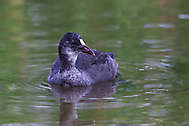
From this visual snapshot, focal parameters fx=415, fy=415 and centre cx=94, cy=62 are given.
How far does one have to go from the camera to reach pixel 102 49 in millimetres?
11023

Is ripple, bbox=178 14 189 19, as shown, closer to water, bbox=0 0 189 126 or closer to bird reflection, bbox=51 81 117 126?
water, bbox=0 0 189 126

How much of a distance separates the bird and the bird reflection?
0.15 meters

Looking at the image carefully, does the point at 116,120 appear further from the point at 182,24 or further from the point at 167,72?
the point at 182,24

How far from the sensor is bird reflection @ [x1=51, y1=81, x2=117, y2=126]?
6516 mm

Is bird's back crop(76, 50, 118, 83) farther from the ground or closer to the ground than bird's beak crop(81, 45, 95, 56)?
closer to the ground

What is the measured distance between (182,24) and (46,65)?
17.0ft

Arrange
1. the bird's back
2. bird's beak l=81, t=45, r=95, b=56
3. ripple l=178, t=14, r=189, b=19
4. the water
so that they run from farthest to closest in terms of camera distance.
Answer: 1. ripple l=178, t=14, r=189, b=19
2. the bird's back
3. bird's beak l=81, t=45, r=95, b=56
4. the water

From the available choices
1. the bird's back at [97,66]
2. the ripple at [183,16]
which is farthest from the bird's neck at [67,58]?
the ripple at [183,16]

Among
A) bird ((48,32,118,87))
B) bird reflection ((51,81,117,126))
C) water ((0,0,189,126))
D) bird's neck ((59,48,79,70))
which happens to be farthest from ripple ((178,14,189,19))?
bird's neck ((59,48,79,70))

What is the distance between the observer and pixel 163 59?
9.84m

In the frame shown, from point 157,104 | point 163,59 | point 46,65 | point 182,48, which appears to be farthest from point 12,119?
point 182,48

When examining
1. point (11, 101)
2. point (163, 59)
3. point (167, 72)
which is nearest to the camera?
point (11, 101)

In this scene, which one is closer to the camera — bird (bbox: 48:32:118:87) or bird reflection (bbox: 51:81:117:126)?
bird reflection (bbox: 51:81:117:126)

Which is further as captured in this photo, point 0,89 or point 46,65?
point 46,65
